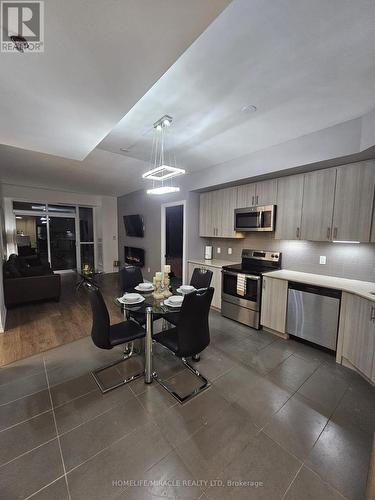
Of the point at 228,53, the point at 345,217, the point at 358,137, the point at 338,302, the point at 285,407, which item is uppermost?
the point at 228,53

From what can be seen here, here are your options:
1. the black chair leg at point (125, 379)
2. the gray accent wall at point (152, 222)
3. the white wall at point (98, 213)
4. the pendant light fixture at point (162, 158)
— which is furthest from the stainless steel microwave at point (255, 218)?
the white wall at point (98, 213)

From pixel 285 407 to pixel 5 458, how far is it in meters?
2.12

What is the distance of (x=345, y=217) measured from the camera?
252cm

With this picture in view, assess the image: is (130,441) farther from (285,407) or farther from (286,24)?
(286,24)

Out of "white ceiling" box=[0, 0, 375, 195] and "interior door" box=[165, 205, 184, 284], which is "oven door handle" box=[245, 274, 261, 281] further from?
"interior door" box=[165, 205, 184, 284]

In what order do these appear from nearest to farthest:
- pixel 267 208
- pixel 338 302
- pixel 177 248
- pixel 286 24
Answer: pixel 286 24 → pixel 338 302 → pixel 267 208 → pixel 177 248

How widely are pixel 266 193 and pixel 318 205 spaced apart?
81 cm

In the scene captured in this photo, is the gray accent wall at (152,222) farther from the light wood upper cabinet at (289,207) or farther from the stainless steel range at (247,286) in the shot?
the light wood upper cabinet at (289,207)

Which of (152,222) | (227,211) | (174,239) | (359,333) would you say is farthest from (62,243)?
(359,333)

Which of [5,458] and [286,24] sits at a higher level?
[286,24]

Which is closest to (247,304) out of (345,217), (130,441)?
(345,217)

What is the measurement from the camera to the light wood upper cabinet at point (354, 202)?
2336 millimetres

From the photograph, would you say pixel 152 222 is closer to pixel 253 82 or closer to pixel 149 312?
pixel 149 312

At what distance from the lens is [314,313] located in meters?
2.62
